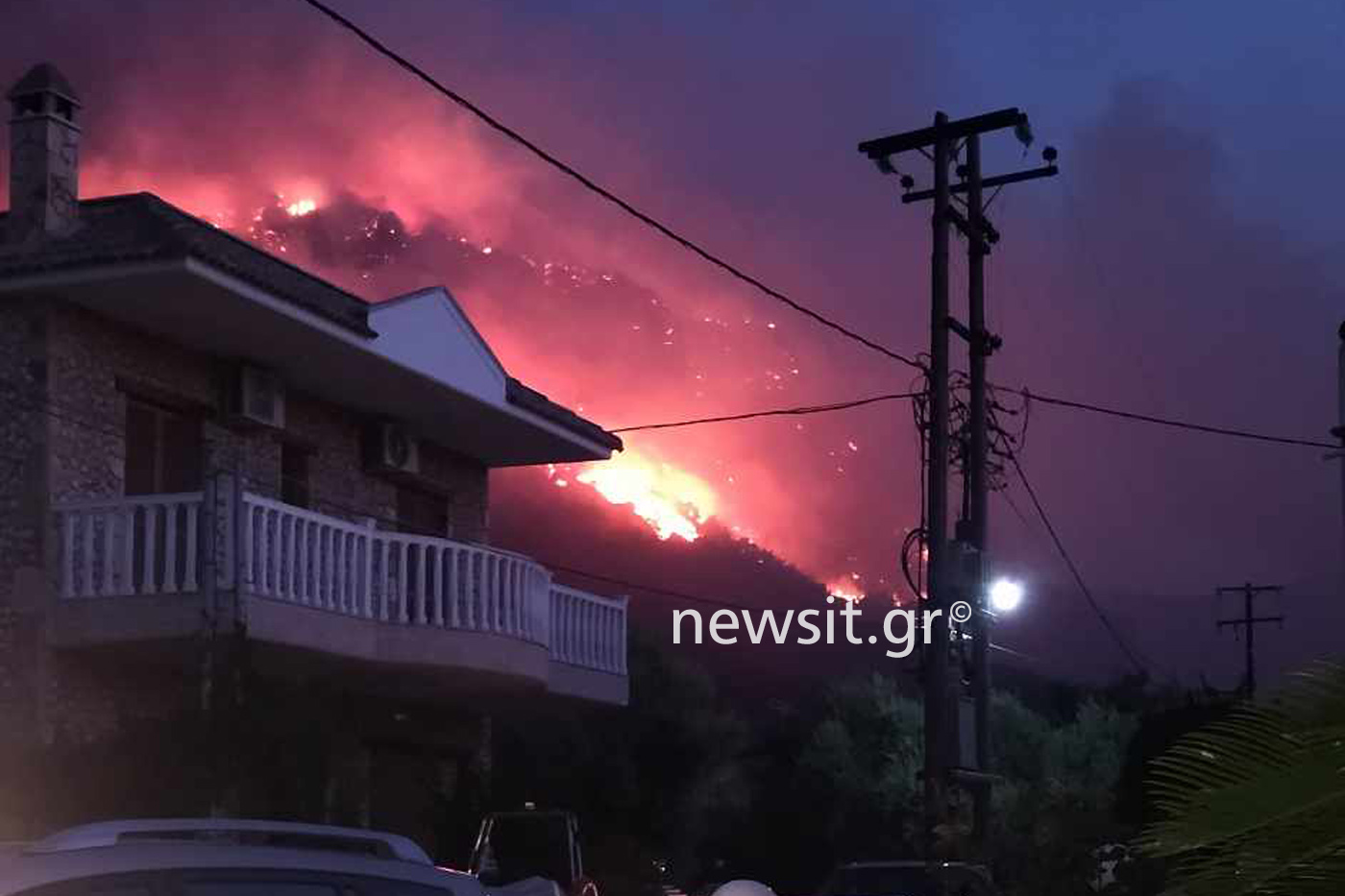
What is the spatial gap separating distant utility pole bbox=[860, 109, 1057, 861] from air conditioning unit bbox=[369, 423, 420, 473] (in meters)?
5.95

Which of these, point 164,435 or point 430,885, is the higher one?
point 164,435

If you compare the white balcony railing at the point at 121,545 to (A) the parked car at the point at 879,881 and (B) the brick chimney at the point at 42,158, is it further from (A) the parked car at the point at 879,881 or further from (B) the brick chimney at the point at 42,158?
(A) the parked car at the point at 879,881

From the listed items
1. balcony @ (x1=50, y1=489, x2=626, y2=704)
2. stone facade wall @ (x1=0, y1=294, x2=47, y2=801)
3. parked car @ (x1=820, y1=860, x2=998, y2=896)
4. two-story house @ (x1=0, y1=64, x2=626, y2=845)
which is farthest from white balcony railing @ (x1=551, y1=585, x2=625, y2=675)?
stone facade wall @ (x1=0, y1=294, x2=47, y2=801)

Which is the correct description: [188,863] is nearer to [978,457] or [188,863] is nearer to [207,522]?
[207,522]

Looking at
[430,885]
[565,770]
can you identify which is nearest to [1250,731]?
[430,885]

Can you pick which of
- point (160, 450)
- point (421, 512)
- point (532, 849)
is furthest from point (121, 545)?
point (421, 512)

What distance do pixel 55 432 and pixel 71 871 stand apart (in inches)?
501

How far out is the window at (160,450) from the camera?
17781 mm

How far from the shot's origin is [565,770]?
29625 mm

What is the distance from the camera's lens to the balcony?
633 inches

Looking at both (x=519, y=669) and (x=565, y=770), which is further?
(x=565, y=770)

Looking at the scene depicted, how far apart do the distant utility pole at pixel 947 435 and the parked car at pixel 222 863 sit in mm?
11934

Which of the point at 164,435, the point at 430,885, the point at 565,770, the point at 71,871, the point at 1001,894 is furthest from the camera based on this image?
the point at 565,770

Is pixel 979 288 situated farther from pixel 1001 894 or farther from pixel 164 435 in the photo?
pixel 1001 894
